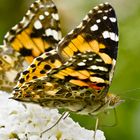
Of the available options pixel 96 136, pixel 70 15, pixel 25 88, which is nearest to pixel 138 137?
pixel 96 136

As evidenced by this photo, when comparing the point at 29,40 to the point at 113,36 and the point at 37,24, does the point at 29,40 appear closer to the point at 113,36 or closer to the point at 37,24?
the point at 37,24

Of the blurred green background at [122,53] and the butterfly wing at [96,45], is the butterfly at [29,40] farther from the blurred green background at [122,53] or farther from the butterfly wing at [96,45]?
the blurred green background at [122,53]

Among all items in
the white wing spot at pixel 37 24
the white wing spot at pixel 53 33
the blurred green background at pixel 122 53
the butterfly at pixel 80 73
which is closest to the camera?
the butterfly at pixel 80 73

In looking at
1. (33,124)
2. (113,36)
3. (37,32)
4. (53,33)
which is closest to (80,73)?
(113,36)

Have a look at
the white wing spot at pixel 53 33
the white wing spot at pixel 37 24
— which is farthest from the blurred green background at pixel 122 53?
the white wing spot at pixel 37 24

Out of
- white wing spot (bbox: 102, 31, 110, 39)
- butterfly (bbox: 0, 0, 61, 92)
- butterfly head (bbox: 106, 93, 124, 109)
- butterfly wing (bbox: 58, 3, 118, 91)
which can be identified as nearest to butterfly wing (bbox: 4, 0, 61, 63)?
butterfly (bbox: 0, 0, 61, 92)
